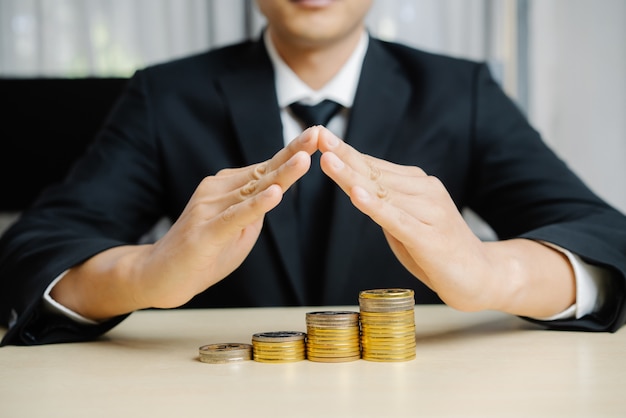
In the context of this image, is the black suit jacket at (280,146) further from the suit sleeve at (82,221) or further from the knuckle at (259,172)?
the knuckle at (259,172)

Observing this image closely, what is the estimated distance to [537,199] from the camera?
155 centimetres

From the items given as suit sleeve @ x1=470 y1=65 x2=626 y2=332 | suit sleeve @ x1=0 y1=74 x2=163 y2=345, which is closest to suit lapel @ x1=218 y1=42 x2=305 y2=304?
suit sleeve @ x1=0 y1=74 x2=163 y2=345

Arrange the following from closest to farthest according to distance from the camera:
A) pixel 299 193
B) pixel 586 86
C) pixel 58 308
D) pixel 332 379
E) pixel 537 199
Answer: pixel 332 379
pixel 58 308
pixel 537 199
pixel 299 193
pixel 586 86

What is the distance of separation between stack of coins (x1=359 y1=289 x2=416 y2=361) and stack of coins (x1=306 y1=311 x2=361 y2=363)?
0.5 inches

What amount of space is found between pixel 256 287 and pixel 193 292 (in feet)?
1.95

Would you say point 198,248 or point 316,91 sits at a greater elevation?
point 316,91

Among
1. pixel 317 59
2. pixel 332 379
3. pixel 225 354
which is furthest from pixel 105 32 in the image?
pixel 332 379

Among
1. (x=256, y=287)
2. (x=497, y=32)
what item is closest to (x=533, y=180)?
(x=256, y=287)

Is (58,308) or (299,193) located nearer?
(58,308)

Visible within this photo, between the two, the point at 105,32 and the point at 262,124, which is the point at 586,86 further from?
the point at 105,32

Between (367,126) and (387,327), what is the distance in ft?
2.70

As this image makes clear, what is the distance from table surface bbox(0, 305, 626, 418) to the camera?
0.73 m

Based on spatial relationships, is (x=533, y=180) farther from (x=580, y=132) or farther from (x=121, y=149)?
(x=580, y=132)

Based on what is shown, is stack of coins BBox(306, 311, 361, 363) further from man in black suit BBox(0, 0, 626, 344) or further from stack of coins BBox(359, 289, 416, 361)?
man in black suit BBox(0, 0, 626, 344)
